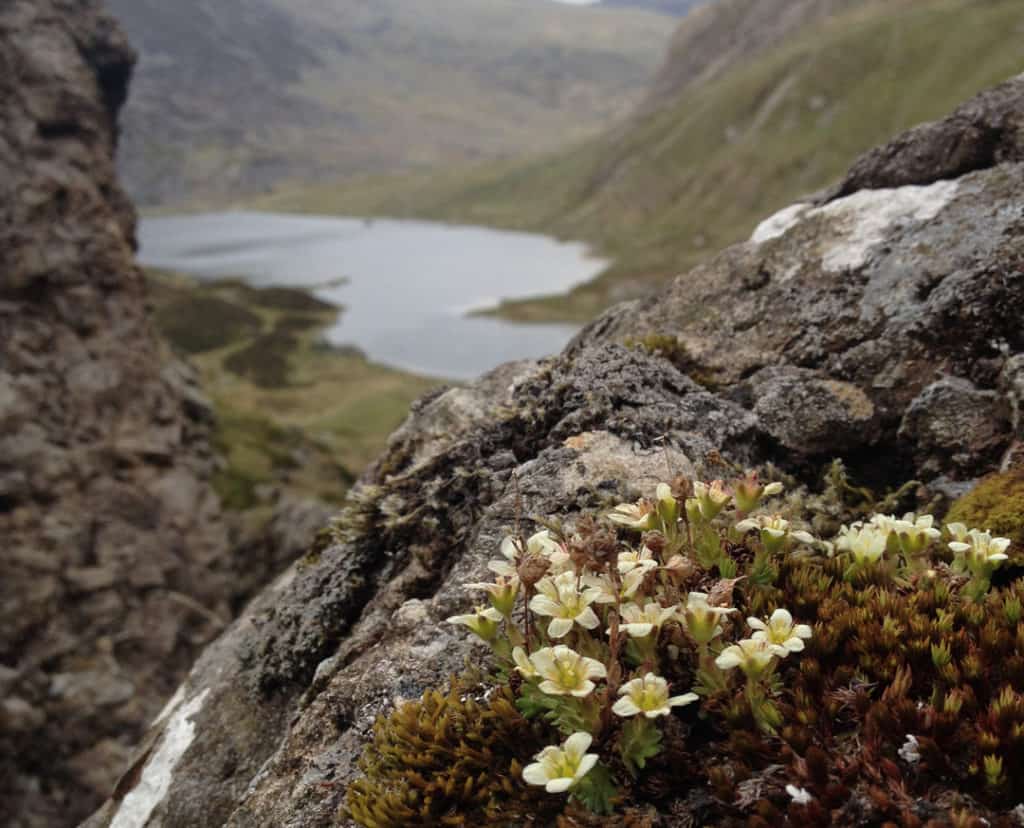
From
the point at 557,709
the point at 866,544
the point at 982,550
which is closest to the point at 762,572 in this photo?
the point at 866,544

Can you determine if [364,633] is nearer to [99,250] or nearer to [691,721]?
[691,721]

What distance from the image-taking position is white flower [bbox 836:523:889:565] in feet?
13.0

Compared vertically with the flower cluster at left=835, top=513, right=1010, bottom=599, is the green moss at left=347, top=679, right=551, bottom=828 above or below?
below

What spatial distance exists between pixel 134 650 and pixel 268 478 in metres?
18.7

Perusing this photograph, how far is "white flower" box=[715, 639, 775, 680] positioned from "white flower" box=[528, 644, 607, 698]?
1.59 ft

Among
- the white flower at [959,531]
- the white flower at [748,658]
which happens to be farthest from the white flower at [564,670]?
the white flower at [959,531]

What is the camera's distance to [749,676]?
10.4ft

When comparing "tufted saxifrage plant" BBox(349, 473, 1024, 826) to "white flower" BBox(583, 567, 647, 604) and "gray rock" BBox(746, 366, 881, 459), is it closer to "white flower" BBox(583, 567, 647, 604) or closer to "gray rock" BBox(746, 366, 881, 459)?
"white flower" BBox(583, 567, 647, 604)

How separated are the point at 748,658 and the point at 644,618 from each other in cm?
45

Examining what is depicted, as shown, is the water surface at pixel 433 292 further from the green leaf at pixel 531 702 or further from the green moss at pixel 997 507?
the green leaf at pixel 531 702

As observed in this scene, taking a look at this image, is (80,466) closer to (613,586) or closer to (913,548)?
(613,586)

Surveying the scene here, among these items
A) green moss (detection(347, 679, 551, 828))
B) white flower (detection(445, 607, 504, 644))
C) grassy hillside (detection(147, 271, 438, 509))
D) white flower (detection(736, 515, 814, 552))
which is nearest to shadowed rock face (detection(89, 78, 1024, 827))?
green moss (detection(347, 679, 551, 828))

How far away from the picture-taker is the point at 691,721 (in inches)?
137

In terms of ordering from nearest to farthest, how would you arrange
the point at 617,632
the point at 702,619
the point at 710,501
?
the point at 702,619 < the point at 617,632 < the point at 710,501
